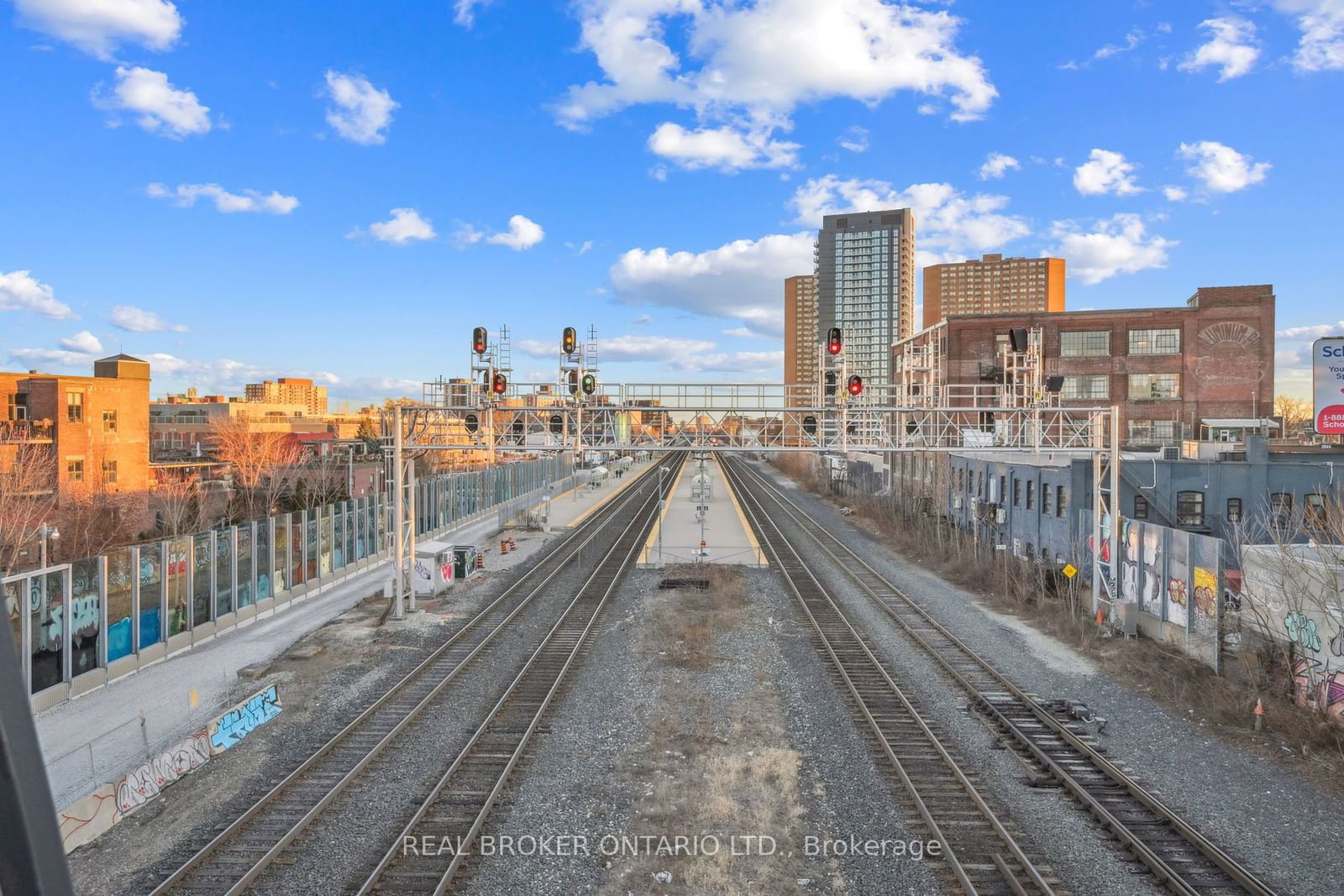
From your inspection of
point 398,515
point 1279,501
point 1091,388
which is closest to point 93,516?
point 398,515

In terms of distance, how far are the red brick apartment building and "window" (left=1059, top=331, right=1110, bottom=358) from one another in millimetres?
56

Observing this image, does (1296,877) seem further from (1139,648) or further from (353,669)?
(353,669)

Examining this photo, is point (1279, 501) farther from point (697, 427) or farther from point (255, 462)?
point (255, 462)

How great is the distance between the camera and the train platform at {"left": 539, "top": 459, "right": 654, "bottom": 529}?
49806 mm

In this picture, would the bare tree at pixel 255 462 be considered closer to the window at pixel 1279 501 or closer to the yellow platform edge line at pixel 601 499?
the yellow platform edge line at pixel 601 499

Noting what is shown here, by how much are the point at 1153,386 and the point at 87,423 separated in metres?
65.7

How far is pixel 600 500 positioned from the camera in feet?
204

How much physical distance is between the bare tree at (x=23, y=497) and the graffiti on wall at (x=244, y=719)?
42.0ft

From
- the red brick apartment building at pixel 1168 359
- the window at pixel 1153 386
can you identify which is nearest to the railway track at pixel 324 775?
the red brick apartment building at pixel 1168 359

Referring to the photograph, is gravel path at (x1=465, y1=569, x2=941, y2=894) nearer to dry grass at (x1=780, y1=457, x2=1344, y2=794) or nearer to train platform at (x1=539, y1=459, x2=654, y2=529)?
dry grass at (x1=780, y1=457, x2=1344, y2=794)

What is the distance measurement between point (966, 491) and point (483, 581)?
82.8 ft

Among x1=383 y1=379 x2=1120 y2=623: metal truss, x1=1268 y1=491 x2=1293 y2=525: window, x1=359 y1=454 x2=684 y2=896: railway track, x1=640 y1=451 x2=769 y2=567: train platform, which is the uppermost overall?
x1=383 y1=379 x2=1120 y2=623: metal truss

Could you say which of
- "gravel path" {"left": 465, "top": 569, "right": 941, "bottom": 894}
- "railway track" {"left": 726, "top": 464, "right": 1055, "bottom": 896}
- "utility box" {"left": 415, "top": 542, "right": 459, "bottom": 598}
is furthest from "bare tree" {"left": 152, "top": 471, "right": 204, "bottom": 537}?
"railway track" {"left": 726, "top": 464, "right": 1055, "bottom": 896}

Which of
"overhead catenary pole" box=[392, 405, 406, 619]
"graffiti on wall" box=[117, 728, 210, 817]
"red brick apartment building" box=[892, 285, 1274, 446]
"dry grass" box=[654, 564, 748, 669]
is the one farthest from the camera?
"red brick apartment building" box=[892, 285, 1274, 446]
